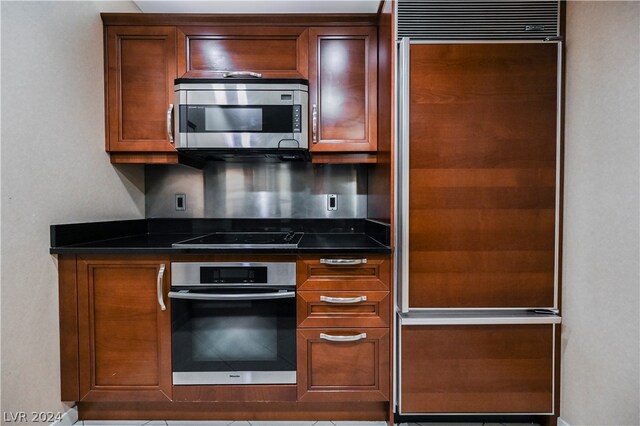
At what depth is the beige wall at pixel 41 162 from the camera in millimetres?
1222

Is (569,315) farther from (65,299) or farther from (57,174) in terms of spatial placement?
(57,174)

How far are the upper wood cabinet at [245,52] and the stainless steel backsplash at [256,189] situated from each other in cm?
59

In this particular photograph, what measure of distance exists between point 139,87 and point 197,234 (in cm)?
91

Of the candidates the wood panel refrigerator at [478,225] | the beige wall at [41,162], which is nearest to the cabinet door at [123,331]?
the beige wall at [41,162]

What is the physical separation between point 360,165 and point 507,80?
3.10 feet

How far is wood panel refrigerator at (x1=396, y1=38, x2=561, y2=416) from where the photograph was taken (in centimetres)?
140

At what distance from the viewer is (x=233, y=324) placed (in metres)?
1.48

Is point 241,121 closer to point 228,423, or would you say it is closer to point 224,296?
point 224,296

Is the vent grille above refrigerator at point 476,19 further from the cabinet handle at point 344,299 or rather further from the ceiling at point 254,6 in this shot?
the cabinet handle at point 344,299

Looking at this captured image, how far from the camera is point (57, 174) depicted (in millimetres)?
1429

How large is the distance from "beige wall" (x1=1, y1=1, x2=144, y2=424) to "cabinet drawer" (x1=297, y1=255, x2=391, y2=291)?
112 centimetres

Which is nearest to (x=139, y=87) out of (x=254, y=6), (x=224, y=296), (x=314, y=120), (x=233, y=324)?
(x=254, y=6)

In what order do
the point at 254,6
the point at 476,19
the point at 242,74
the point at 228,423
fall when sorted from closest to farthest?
the point at 476,19 → the point at 228,423 → the point at 242,74 → the point at 254,6

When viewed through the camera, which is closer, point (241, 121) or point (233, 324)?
point (233, 324)
